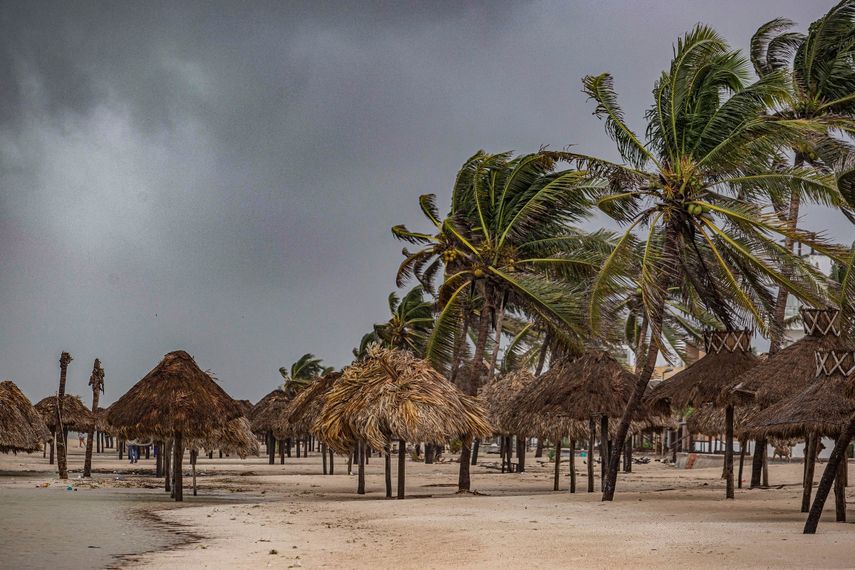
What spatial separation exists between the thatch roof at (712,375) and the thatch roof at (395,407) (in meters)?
3.83

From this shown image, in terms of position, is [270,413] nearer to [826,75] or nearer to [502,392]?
[502,392]

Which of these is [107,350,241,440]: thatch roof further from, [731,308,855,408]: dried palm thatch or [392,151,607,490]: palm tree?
[731,308,855,408]: dried palm thatch

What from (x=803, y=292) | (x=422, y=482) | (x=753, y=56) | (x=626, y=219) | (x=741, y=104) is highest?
(x=753, y=56)

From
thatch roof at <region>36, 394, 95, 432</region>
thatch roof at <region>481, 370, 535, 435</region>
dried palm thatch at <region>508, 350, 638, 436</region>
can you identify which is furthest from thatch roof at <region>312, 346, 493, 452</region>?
thatch roof at <region>36, 394, 95, 432</region>

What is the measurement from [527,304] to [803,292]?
8.21 m

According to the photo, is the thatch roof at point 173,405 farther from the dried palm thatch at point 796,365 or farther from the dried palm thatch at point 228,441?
the dried palm thatch at point 796,365

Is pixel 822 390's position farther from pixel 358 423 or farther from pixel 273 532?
pixel 358 423

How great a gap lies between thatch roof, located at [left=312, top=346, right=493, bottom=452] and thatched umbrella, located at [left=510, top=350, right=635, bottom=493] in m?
1.48

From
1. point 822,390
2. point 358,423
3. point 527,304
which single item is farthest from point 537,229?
point 822,390

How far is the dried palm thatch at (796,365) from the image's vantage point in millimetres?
17422

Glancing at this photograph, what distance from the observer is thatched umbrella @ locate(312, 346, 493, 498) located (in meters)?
20.4

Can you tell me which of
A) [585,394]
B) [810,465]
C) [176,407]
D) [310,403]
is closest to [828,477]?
[810,465]

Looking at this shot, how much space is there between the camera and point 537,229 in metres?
25.4

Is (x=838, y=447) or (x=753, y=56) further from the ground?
(x=753, y=56)
